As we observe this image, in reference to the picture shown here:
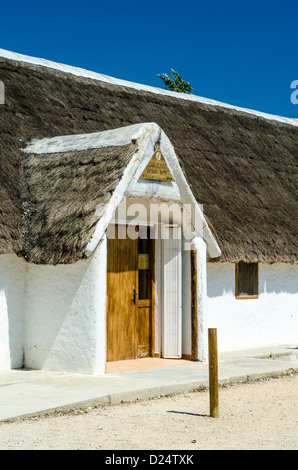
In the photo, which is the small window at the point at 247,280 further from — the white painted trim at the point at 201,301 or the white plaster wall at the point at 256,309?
the white painted trim at the point at 201,301

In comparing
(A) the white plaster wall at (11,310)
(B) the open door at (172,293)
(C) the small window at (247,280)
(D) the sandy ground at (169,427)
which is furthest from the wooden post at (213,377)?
(C) the small window at (247,280)

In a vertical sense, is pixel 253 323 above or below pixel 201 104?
below

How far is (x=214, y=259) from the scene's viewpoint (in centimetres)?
1300

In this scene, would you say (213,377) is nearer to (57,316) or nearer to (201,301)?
(57,316)

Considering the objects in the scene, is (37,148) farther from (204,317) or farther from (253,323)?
(253,323)

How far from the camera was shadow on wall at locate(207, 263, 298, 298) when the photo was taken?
13.9 metres

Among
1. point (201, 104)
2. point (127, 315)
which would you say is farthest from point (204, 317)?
point (201, 104)

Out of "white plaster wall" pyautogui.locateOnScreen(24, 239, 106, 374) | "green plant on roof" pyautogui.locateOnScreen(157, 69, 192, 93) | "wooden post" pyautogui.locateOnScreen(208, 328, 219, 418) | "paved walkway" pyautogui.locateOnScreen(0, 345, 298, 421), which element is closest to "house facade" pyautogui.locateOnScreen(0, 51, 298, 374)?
"white plaster wall" pyautogui.locateOnScreen(24, 239, 106, 374)

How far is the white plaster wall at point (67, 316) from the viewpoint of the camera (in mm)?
10312

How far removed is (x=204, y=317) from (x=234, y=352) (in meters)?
2.11

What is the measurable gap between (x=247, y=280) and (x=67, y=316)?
5.42 metres

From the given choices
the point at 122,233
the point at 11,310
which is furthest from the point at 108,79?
the point at 11,310

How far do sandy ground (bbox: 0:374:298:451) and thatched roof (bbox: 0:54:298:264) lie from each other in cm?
274

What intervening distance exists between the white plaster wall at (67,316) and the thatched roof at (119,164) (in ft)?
1.32
